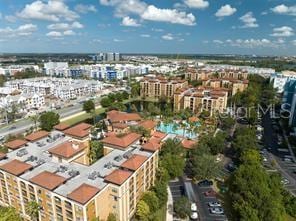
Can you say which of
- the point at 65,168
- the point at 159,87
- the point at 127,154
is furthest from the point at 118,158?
the point at 159,87

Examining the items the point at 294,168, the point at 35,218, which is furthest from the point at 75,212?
the point at 294,168

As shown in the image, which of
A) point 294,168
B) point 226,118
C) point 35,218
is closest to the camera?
point 35,218

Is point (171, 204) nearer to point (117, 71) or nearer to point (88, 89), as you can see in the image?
point (88, 89)

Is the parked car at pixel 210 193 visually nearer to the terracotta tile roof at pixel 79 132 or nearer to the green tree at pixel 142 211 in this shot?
the green tree at pixel 142 211

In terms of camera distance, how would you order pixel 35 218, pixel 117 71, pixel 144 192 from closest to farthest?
pixel 35 218 → pixel 144 192 → pixel 117 71

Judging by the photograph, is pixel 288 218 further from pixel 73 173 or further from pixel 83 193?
pixel 73 173

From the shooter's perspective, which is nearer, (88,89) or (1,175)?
(1,175)

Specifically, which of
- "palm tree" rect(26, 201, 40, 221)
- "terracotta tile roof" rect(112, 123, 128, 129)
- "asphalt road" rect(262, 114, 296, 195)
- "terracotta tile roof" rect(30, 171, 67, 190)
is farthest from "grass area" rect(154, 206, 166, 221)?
"terracotta tile roof" rect(112, 123, 128, 129)
